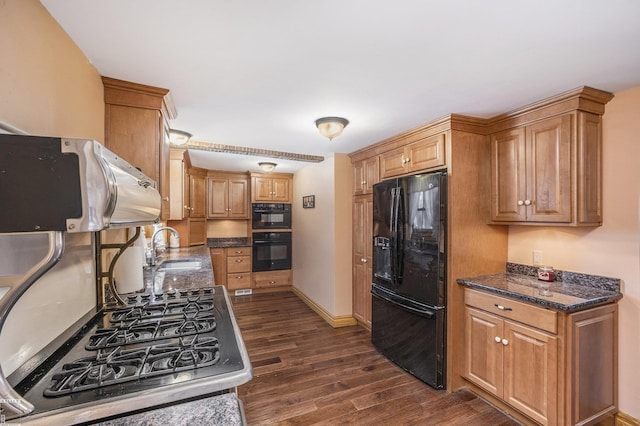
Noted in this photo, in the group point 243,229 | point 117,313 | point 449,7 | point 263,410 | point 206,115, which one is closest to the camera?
point 449,7

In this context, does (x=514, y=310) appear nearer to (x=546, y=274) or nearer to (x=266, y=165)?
(x=546, y=274)

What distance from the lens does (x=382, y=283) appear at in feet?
9.73

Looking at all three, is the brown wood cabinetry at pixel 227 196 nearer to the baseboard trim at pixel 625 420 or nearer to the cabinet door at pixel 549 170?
the cabinet door at pixel 549 170

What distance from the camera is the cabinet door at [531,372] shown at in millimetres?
1787

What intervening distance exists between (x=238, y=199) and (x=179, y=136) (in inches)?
104

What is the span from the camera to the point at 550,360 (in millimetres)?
1794

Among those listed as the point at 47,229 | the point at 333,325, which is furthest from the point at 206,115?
the point at 333,325

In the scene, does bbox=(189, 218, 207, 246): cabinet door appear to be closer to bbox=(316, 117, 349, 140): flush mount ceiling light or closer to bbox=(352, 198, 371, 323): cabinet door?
bbox=(352, 198, 371, 323): cabinet door

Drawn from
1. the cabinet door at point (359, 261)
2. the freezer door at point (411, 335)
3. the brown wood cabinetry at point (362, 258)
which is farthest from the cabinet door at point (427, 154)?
the freezer door at point (411, 335)

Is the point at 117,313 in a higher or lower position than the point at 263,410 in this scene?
higher

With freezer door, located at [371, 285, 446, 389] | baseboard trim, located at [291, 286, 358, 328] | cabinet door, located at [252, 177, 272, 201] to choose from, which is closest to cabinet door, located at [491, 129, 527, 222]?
freezer door, located at [371, 285, 446, 389]

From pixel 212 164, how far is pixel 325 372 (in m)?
3.49

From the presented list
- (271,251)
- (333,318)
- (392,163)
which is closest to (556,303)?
(392,163)

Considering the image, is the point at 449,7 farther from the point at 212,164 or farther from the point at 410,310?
the point at 212,164
